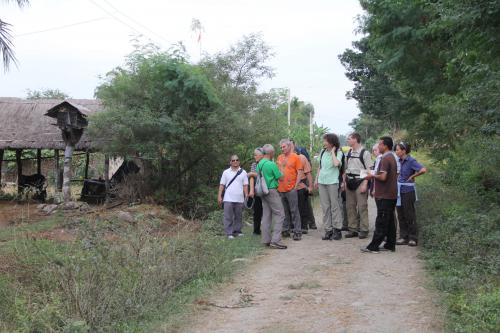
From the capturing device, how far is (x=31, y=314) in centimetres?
517


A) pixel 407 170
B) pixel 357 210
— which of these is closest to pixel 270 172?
pixel 357 210

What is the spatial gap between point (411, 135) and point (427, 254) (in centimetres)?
1019

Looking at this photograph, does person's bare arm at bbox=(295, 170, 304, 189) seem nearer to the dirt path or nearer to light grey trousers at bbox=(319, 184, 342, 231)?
light grey trousers at bbox=(319, 184, 342, 231)

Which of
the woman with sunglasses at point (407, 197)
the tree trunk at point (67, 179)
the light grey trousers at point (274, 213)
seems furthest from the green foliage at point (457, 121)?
the tree trunk at point (67, 179)

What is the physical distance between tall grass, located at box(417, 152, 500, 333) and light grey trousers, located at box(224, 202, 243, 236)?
134 inches

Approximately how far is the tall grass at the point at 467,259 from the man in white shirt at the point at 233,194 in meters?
3.38

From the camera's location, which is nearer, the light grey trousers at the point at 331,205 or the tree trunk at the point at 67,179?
the light grey trousers at the point at 331,205

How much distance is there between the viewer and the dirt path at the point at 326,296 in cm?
502

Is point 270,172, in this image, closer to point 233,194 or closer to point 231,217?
point 233,194

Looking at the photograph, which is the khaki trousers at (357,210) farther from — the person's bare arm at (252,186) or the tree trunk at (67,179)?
the tree trunk at (67,179)

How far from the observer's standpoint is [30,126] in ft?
69.2

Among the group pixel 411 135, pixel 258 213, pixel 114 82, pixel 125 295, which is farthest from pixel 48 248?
pixel 411 135

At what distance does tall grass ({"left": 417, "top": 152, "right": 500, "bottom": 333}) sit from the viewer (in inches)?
185

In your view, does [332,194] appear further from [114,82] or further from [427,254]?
[114,82]
